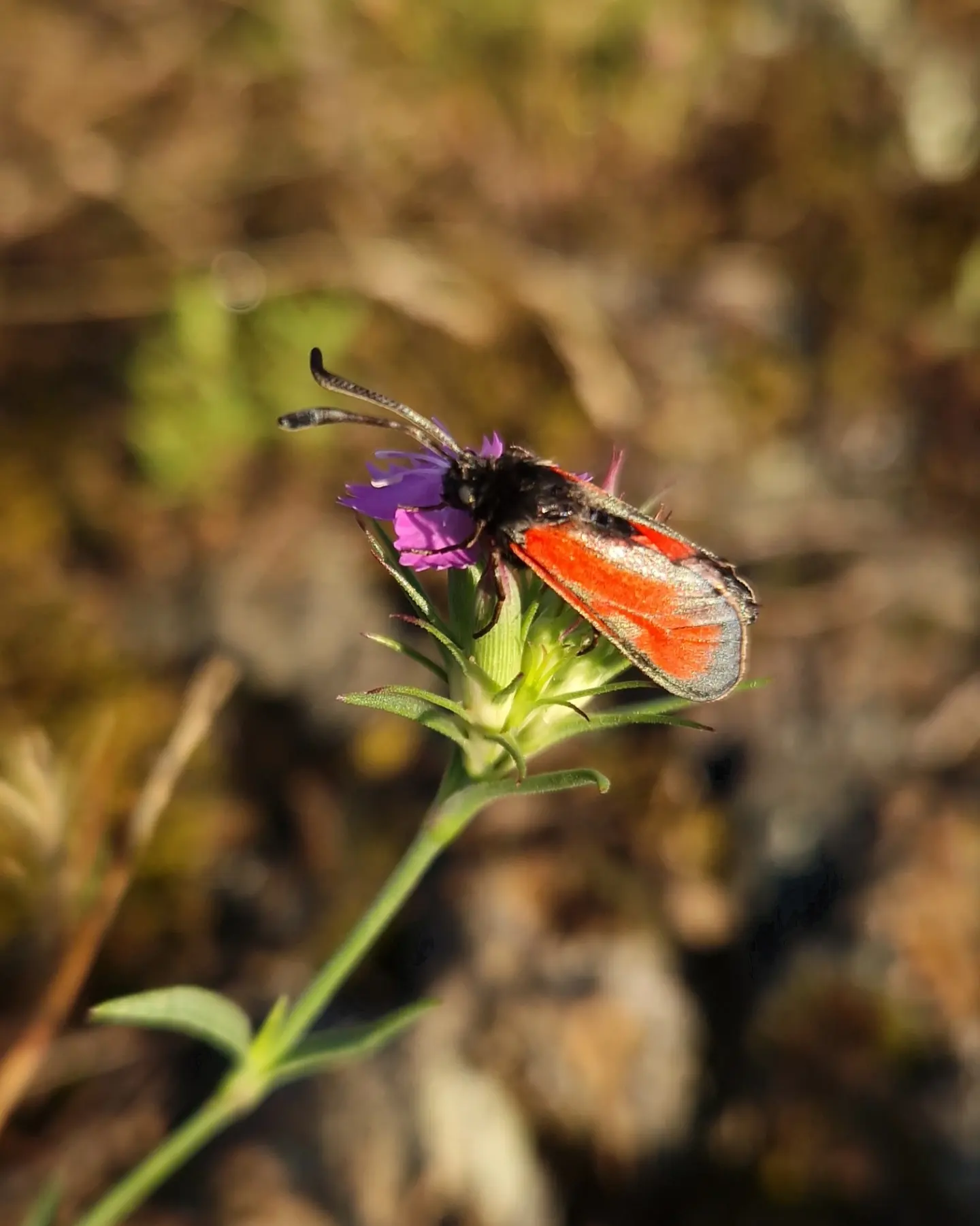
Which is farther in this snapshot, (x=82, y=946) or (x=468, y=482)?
(x=82, y=946)

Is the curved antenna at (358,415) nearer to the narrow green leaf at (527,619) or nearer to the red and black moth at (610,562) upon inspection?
the red and black moth at (610,562)

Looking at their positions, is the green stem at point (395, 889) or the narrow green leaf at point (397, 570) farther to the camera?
the green stem at point (395, 889)

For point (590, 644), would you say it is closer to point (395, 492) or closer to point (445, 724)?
point (445, 724)

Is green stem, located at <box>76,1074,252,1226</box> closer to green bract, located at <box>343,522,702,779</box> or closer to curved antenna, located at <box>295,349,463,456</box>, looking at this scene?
green bract, located at <box>343,522,702,779</box>

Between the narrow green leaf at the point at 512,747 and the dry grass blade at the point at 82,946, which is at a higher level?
the narrow green leaf at the point at 512,747

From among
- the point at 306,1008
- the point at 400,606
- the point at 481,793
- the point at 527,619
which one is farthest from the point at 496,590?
the point at 400,606

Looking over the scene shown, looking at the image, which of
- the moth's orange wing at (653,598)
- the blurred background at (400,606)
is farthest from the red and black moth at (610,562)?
the blurred background at (400,606)
